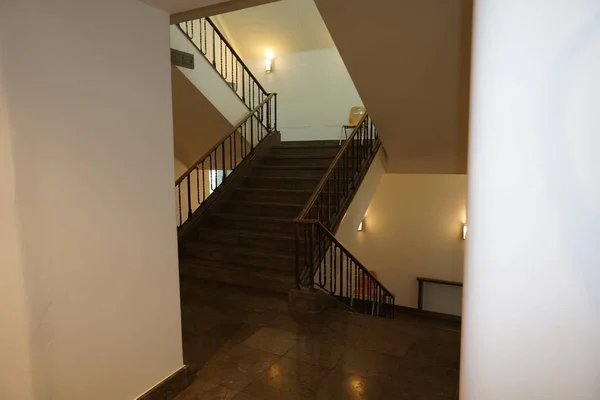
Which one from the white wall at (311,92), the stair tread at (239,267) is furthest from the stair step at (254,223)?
the white wall at (311,92)

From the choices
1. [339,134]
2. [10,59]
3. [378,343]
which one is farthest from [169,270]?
[339,134]

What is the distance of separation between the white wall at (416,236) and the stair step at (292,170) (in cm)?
187

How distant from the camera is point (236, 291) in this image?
455 centimetres

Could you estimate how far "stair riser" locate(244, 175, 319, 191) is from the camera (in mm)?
5930

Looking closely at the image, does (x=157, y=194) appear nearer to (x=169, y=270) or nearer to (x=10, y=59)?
(x=169, y=270)

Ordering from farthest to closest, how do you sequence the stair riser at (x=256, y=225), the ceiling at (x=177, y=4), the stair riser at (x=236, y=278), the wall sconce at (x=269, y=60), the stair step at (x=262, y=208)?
the wall sconce at (x=269, y=60)
the stair step at (x=262, y=208)
the stair riser at (x=256, y=225)
the stair riser at (x=236, y=278)
the ceiling at (x=177, y=4)

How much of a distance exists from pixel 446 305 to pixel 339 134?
4.09 metres

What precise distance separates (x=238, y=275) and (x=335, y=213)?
1477 mm

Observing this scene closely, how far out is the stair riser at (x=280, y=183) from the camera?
5.93 m

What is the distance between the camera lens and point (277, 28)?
300 inches

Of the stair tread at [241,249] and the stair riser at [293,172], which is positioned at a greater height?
the stair riser at [293,172]

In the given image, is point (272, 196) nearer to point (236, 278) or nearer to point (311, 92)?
point (236, 278)

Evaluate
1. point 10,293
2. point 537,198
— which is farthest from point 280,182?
point 537,198

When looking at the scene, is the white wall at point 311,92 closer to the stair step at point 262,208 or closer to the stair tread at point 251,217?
the stair step at point 262,208
